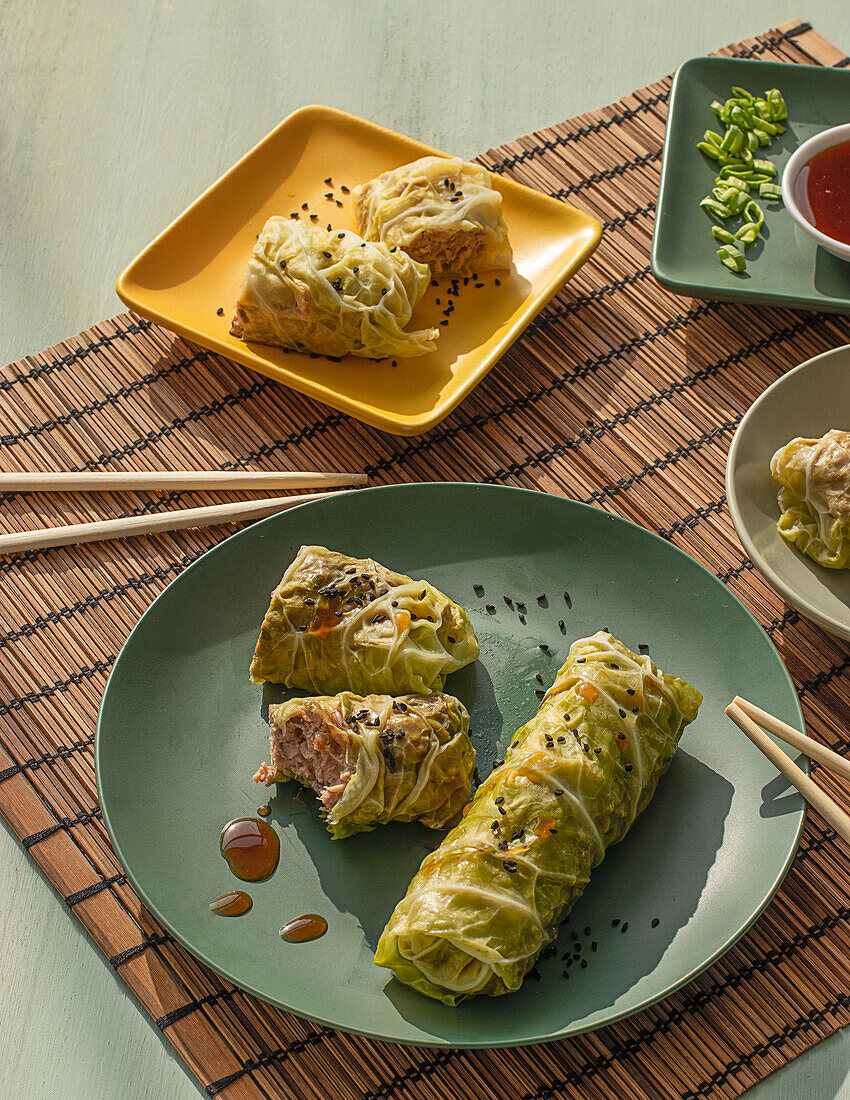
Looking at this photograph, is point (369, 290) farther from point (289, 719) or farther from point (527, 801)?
point (527, 801)

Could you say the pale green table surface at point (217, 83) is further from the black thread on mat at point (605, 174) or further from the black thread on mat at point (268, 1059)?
the black thread on mat at point (268, 1059)

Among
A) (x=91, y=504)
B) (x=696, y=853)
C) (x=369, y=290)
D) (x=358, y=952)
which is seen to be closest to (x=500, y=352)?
(x=369, y=290)

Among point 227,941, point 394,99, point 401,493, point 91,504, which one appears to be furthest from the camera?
Answer: point 394,99

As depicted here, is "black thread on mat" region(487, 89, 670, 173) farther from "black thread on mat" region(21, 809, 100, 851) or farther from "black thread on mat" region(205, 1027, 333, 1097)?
"black thread on mat" region(205, 1027, 333, 1097)

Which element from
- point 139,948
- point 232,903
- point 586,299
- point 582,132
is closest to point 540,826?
point 232,903

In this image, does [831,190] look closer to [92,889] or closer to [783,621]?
[783,621]

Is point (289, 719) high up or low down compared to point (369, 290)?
down
